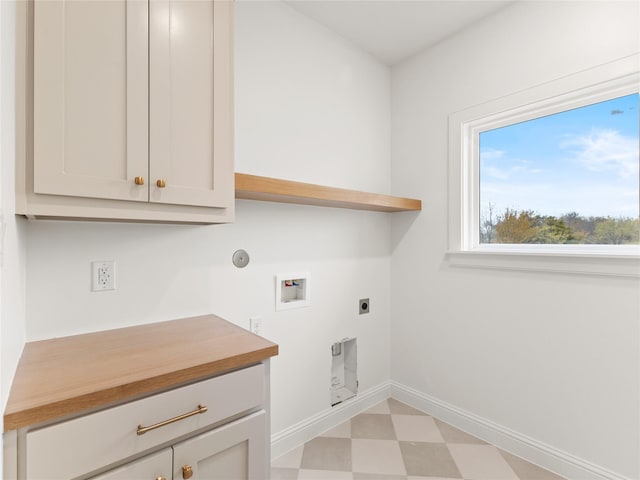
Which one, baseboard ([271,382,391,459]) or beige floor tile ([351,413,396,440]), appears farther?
beige floor tile ([351,413,396,440])

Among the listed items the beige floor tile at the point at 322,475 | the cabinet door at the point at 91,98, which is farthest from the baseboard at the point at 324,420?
the cabinet door at the point at 91,98

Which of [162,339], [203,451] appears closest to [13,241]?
[162,339]

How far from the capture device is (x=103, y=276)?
1300mm

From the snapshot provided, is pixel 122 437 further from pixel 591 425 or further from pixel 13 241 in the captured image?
pixel 591 425

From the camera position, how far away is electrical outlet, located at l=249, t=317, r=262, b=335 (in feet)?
5.70

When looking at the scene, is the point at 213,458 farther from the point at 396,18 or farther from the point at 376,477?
the point at 396,18

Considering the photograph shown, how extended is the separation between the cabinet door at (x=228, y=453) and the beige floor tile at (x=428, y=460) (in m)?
1.03

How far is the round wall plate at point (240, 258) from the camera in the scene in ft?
5.49

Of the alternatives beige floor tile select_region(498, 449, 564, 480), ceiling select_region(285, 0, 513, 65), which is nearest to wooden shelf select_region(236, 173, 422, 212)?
ceiling select_region(285, 0, 513, 65)

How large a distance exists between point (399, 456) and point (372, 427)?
1.00 ft

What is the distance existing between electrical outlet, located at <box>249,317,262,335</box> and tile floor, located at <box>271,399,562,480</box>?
0.73 meters

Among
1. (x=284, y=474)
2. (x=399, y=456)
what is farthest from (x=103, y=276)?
(x=399, y=456)

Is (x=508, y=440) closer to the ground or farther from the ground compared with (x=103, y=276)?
closer to the ground

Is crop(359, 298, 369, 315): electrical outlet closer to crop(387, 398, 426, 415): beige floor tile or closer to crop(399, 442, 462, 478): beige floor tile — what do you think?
crop(387, 398, 426, 415): beige floor tile
